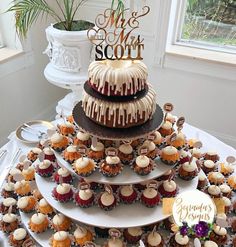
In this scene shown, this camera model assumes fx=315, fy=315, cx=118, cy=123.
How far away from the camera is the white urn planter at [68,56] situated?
2.00 m

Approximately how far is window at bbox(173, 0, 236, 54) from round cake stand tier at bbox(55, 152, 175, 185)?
169 centimetres

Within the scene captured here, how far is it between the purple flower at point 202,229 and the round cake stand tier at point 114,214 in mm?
173

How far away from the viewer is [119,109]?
1144 mm

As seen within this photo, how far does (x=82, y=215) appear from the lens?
1.18m

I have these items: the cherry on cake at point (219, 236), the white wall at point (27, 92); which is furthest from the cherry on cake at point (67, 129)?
the white wall at point (27, 92)

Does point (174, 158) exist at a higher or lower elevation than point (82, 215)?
higher

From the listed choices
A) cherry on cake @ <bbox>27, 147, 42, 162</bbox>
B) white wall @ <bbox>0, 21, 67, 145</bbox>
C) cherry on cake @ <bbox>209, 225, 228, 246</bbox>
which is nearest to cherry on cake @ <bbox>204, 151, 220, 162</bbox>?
cherry on cake @ <bbox>209, 225, 228, 246</bbox>

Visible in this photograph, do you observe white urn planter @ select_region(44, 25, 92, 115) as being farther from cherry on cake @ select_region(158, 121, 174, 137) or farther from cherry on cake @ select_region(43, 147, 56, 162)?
cherry on cake @ select_region(158, 121, 174, 137)

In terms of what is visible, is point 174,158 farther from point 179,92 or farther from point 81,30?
point 179,92

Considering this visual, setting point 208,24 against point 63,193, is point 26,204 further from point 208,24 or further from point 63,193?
point 208,24

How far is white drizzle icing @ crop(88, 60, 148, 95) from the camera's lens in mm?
1123

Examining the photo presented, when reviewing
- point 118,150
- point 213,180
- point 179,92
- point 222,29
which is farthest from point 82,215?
point 222,29

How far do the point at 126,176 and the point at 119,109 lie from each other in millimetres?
262

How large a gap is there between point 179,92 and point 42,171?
1.70 meters
